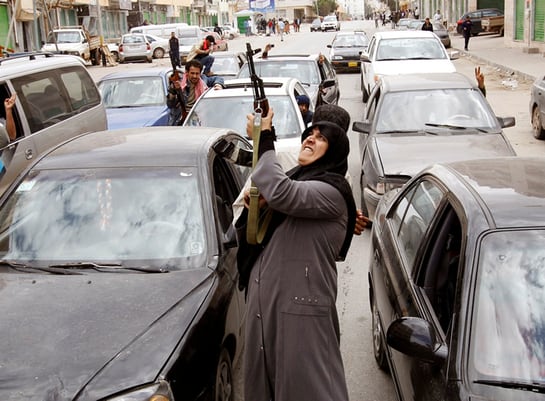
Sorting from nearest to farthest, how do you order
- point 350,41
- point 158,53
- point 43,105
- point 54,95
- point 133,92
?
point 43,105 → point 54,95 → point 133,92 → point 350,41 → point 158,53

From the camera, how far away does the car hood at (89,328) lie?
2.85 metres

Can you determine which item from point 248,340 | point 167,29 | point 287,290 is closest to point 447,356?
point 287,290

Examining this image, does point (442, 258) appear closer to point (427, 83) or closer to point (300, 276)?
point (300, 276)

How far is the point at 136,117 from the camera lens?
1120 centimetres

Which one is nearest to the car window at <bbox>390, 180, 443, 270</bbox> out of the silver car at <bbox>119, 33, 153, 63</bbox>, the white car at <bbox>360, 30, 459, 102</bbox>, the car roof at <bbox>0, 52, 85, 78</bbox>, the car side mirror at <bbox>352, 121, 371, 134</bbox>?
the car side mirror at <bbox>352, 121, 371, 134</bbox>

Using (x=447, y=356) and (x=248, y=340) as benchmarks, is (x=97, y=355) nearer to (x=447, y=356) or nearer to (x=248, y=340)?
(x=248, y=340)

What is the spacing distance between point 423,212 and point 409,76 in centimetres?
610

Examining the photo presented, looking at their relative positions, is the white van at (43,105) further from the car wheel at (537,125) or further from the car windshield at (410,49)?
the car windshield at (410,49)

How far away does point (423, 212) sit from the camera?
405 centimetres

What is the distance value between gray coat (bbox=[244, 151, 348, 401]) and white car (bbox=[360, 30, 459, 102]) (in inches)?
490

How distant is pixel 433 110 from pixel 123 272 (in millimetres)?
5768

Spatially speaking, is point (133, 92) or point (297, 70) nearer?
point (133, 92)

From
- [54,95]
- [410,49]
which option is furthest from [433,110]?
[410,49]

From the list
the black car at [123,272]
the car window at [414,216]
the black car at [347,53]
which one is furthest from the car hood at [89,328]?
the black car at [347,53]
